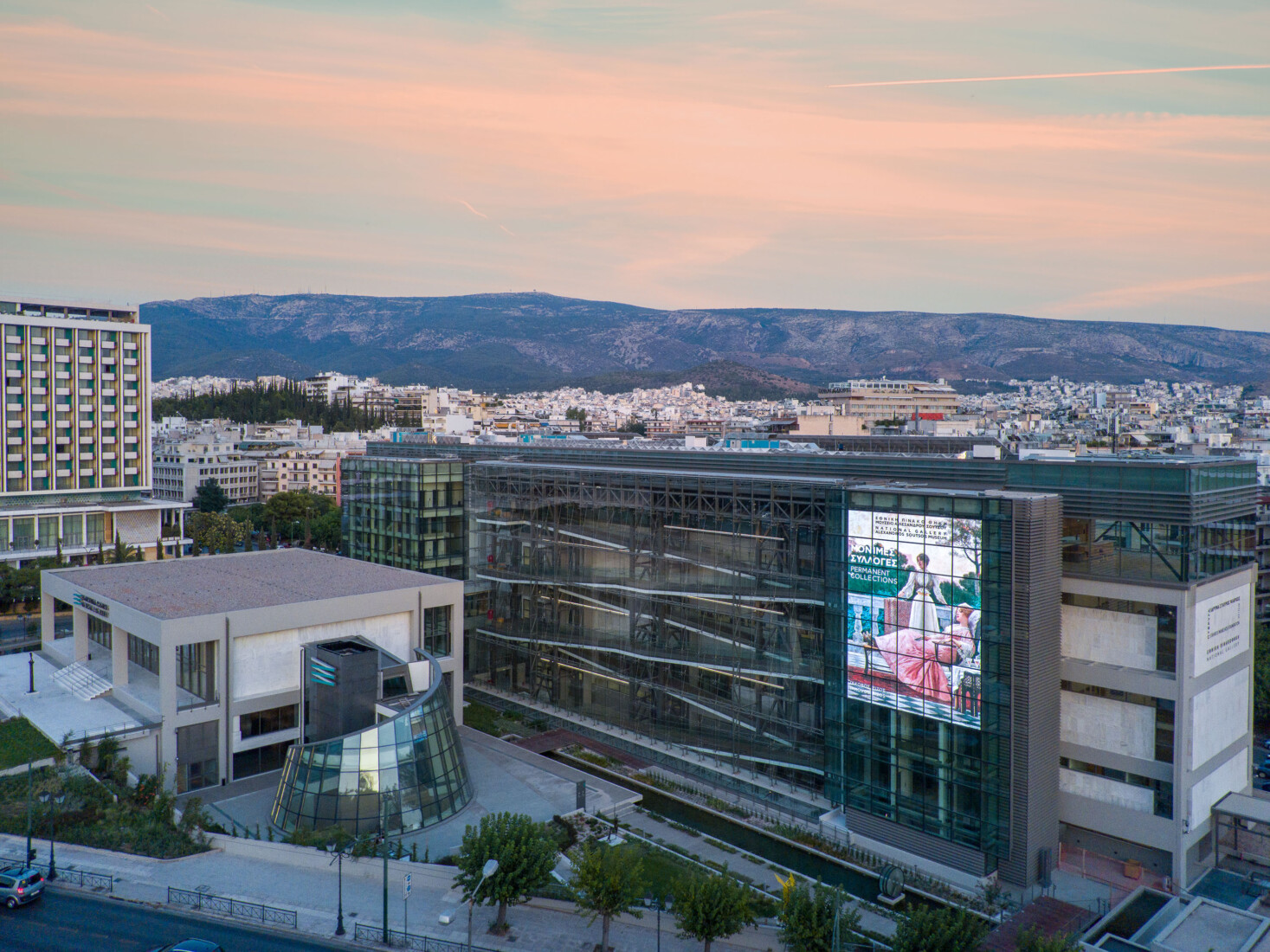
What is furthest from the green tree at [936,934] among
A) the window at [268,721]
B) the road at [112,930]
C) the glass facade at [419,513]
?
the glass facade at [419,513]

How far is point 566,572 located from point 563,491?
3.84 m

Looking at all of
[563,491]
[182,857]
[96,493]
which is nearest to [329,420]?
[96,493]

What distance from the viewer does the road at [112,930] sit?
22.8 m

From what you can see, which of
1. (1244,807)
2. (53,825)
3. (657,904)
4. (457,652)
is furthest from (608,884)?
(1244,807)

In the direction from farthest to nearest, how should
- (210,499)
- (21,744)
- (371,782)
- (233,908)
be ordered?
(210,499) < (21,744) < (371,782) < (233,908)

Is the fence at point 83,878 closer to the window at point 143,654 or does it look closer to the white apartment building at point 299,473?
the window at point 143,654

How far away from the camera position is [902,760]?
92.7ft

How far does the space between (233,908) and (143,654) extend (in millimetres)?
19295

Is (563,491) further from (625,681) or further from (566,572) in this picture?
(625,681)

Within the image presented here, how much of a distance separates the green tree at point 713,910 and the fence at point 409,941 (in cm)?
527

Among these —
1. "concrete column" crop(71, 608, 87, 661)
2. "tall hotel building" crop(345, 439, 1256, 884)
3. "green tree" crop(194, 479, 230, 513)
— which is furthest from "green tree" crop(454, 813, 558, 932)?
"green tree" crop(194, 479, 230, 513)

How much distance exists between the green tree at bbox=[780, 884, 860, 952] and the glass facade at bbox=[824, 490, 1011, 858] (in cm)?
664

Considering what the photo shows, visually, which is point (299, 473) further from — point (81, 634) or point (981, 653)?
point (981, 653)

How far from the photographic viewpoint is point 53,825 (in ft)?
91.2
